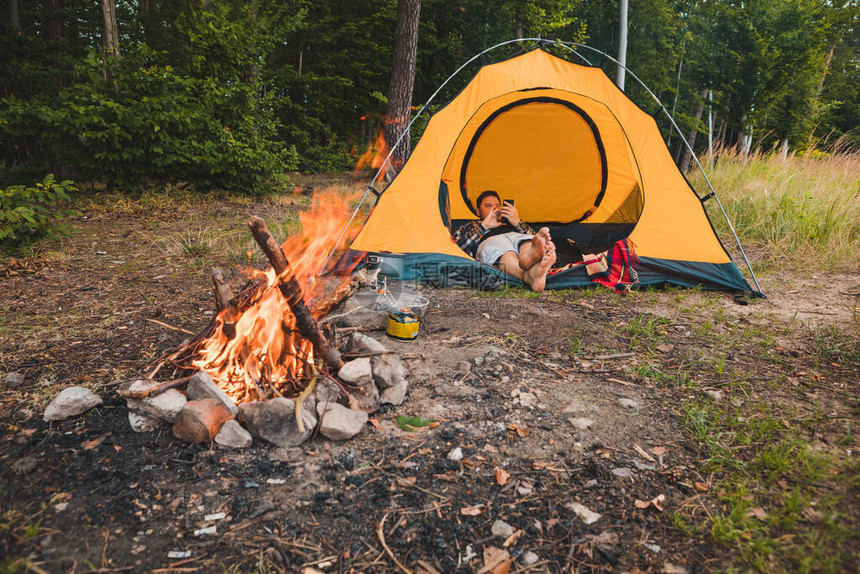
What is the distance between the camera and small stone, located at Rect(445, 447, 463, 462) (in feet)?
6.23

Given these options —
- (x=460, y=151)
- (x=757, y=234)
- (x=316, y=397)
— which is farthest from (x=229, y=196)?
(x=757, y=234)

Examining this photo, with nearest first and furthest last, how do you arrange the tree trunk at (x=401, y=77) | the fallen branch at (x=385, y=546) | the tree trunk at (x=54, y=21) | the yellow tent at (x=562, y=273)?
the fallen branch at (x=385, y=546) → the yellow tent at (x=562, y=273) → the tree trunk at (x=401, y=77) → the tree trunk at (x=54, y=21)

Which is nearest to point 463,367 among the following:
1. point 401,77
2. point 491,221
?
point 491,221

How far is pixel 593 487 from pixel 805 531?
688 mm

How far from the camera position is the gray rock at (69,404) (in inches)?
77.1

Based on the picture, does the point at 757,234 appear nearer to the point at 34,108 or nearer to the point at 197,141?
the point at 197,141

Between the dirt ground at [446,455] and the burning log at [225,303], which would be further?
the burning log at [225,303]

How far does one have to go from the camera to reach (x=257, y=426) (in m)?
1.94

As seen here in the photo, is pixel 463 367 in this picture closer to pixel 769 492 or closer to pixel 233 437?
pixel 233 437

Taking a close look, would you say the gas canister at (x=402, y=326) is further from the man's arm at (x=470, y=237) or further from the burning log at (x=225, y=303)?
the man's arm at (x=470, y=237)

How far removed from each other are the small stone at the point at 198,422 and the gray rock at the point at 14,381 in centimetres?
101

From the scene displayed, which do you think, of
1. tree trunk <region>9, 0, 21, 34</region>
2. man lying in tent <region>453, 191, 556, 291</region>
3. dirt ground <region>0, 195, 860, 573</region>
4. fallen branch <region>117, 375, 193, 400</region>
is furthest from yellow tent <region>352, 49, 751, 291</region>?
tree trunk <region>9, 0, 21, 34</region>

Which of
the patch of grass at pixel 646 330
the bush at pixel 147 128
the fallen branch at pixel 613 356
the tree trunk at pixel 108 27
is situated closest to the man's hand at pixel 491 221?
the patch of grass at pixel 646 330

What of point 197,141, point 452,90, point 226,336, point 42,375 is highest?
point 452,90
